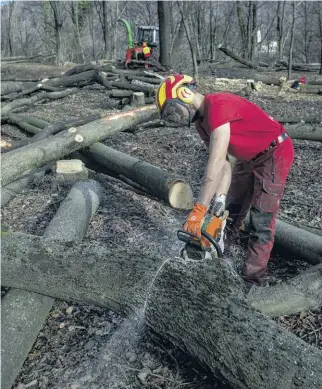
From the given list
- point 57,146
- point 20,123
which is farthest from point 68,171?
point 20,123

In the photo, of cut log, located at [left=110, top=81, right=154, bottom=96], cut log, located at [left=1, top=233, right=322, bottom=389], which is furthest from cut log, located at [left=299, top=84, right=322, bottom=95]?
cut log, located at [left=1, top=233, right=322, bottom=389]

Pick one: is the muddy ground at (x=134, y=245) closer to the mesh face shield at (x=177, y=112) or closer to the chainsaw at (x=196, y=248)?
the chainsaw at (x=196, y=248)

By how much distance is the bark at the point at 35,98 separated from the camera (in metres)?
8.60

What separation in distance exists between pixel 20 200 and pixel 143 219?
1.57m

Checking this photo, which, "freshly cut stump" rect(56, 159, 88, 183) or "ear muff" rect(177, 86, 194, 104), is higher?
"ear muff" rect(177, 86, 194, 104)

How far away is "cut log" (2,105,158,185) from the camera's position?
487 centimetres

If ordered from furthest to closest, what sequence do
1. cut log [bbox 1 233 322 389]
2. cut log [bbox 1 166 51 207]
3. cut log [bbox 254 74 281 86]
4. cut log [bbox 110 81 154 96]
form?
cut log [bbox 254 74 281 86]
cut log [bbox 110 81 154 96]
cut log [bbox 1 166 51 207]
cut log [bbox 1 233 322 389]

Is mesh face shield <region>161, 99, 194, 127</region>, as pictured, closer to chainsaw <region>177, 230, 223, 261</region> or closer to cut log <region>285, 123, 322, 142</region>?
chainsaw <region>177, 230, 223, 261</region>

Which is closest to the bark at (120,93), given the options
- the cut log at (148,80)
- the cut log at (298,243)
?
the cut log at (148,80)

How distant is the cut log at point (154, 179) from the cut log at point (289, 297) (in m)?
1.57

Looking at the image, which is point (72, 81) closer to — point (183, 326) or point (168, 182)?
point (168, 182)

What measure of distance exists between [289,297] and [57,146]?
338cm

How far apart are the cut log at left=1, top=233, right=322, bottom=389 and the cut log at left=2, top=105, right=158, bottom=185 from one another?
1841mm

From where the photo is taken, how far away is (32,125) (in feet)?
26.0
